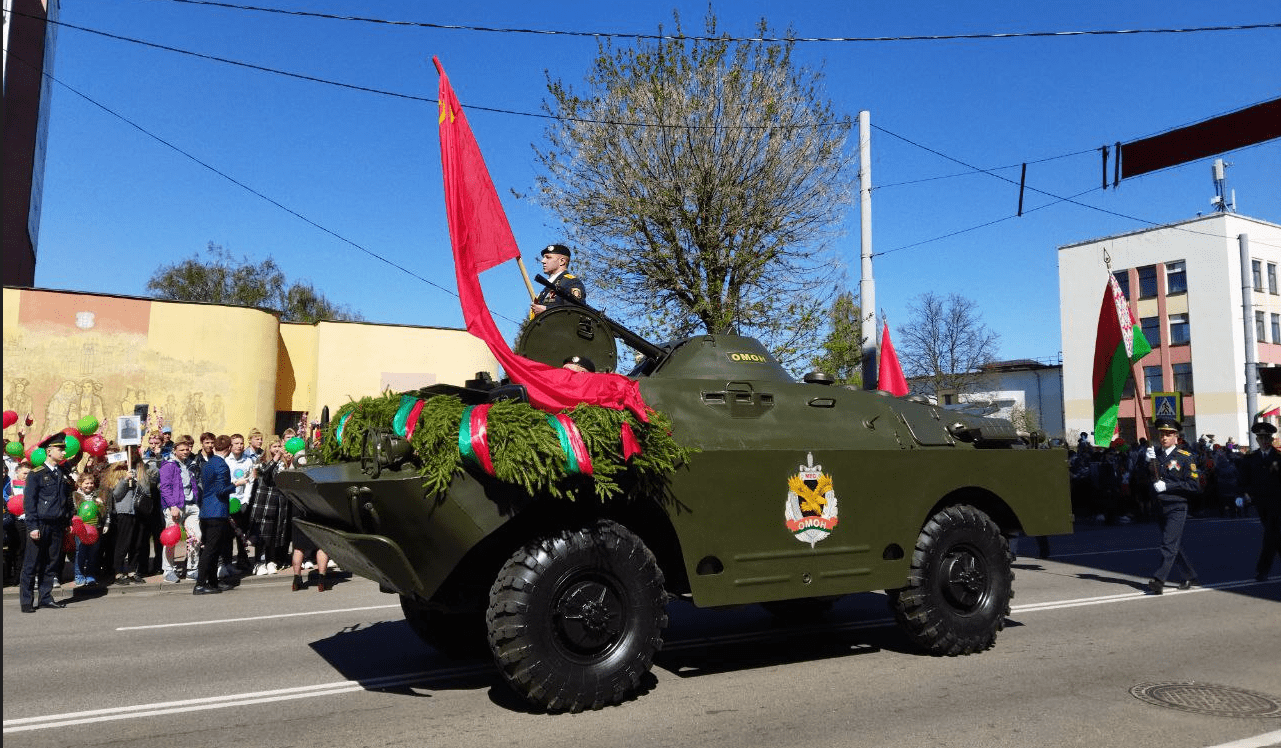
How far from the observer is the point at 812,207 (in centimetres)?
1841

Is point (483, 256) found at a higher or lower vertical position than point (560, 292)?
higher

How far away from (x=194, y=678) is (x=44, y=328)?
1628 centimetres

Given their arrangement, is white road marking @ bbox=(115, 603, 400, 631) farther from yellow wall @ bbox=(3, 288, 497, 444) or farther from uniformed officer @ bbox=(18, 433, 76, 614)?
yellow wall @ bbox=(3, 288, 497, 444)

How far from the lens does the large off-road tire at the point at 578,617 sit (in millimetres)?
5438

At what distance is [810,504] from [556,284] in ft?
8.37

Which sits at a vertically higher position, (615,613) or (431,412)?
(431,412)

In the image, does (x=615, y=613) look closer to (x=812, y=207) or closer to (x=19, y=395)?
(x=812, y=207)

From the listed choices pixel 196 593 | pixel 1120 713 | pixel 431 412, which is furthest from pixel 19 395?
pixel 1120 713

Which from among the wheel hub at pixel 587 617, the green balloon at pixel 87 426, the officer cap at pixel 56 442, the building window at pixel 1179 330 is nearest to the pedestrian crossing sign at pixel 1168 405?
the wheel hub at pixel 587 617

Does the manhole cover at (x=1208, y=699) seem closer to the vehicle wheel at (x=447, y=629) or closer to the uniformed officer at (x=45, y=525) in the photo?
the vehicle wheel at (x=447, y=629)

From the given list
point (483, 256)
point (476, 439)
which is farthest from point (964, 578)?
point (483, 256)

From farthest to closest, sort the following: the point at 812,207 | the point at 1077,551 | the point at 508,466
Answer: the point at 812,207 < the point at 1077,551 < the point at 508,466

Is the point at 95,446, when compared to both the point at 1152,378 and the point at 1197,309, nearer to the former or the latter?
the point at 1197,309

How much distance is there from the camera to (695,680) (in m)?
6.39
